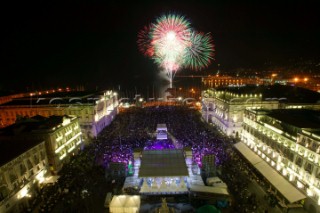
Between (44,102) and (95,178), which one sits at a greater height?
(44,102)

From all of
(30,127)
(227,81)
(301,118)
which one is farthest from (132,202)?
(227,81)

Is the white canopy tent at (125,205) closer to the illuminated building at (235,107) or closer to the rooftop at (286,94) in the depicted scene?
the illuminated building at (235,107)

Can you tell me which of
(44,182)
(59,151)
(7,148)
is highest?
(7,148)

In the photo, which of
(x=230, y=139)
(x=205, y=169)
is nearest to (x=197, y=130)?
(x=230, y=139)

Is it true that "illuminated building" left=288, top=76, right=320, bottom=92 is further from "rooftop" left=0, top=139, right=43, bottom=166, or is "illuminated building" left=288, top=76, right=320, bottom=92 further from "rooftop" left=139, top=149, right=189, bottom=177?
"rooftop" left=0, top=139, right=43, bottom=166

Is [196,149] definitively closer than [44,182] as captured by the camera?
No

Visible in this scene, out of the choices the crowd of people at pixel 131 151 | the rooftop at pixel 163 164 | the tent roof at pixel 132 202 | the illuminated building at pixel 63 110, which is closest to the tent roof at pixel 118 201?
the tent roof at pixel 132 202

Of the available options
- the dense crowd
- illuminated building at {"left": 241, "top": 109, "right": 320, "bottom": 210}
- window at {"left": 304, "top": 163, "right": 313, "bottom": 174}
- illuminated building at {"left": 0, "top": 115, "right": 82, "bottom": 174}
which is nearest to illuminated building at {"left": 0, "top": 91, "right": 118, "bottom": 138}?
the dense crowd

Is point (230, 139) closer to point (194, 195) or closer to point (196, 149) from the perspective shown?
point (196, 149)

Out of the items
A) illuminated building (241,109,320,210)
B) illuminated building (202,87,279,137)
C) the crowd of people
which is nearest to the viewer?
illuminated building (241,109,320,210)
